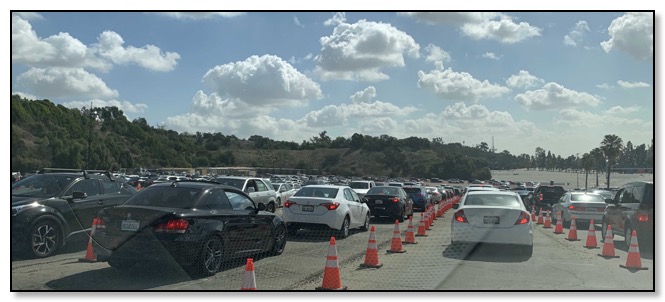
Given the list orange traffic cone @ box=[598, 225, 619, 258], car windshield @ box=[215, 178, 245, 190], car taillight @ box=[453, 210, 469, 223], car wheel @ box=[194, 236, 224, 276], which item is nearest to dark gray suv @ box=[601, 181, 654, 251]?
orange traffic cone @ box=[598, 225, 619, 258]

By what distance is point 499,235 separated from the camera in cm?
1144

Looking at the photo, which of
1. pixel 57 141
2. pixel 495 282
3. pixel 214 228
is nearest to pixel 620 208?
pixel 495 282

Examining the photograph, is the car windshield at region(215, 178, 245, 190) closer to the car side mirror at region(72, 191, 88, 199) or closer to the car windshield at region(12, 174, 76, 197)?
the car windshield at region(12, 174, 76, 197)

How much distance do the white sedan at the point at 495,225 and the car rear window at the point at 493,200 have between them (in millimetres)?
57

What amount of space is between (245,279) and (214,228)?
6.08ft

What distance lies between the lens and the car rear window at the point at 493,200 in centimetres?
1227

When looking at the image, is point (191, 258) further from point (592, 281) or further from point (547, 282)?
point (592, 281)

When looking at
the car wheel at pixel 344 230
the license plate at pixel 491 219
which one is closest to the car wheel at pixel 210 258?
the license plate at pixel 491 219

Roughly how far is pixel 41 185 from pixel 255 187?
33.9 ft

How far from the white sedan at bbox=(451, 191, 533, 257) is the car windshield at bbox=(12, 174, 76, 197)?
750 centimetres

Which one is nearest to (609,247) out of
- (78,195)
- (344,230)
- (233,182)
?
(344,230)

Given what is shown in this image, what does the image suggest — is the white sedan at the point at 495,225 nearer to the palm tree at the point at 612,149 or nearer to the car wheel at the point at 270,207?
the palm tree at the point at 612,149

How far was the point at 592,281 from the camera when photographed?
8.54 metres

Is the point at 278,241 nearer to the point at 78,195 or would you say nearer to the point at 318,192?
the point at 78,195
